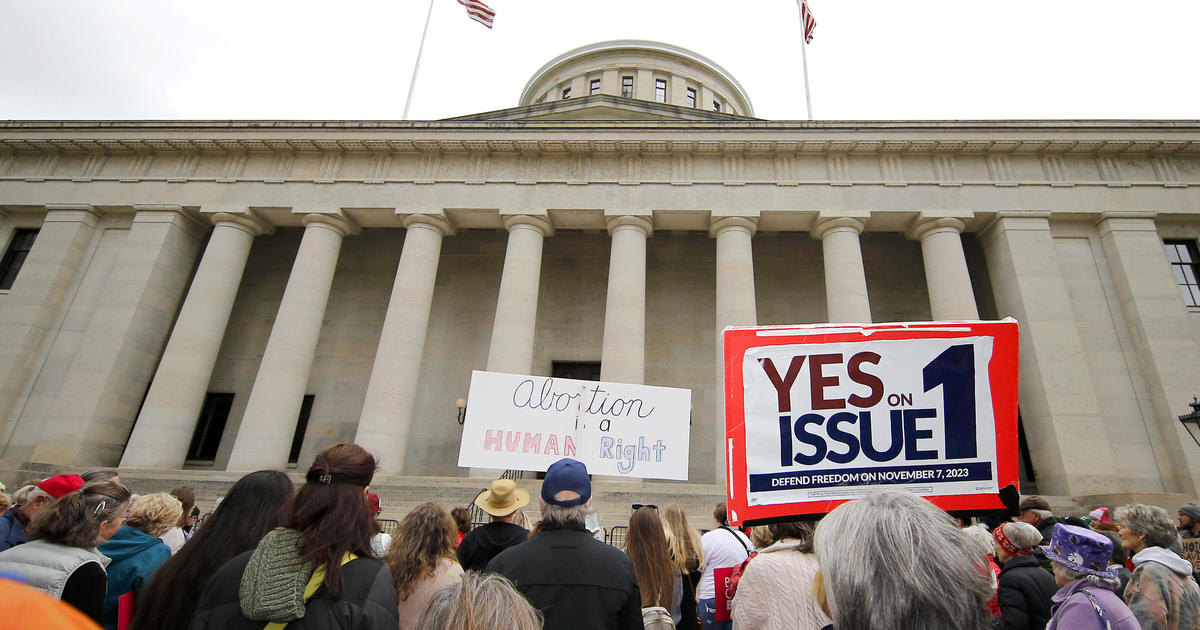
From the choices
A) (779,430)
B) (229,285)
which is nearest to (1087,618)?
(779,430)

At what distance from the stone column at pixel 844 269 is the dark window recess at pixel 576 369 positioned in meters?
9.20

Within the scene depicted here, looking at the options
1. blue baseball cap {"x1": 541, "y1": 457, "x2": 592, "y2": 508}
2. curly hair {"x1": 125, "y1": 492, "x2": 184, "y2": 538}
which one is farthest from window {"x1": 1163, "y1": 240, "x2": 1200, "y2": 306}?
curly hair {"x1": 125, "y1": 492, "x2": 184, "y2": 538}

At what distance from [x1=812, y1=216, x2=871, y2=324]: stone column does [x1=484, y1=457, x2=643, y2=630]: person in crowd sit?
661 inches

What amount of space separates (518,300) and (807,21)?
19.3 m

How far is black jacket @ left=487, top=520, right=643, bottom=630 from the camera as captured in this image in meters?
3.14

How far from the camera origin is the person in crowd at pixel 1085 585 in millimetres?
3514

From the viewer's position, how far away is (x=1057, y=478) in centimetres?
1670

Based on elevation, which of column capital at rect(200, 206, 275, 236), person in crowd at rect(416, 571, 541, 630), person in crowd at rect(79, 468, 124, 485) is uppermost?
column capital at rect(200, 206, 275, 236)

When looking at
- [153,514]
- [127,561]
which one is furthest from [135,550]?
[153,514]

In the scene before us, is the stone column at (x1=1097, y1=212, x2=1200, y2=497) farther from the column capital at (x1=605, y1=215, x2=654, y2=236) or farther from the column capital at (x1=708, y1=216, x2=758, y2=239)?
the column capital at (x1=605, y1=215, x2=654, y2=236)

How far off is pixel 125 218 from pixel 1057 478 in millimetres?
33274

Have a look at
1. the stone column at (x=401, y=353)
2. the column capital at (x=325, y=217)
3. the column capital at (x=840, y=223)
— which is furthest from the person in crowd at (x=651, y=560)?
the column capital at (x=325, y=217)

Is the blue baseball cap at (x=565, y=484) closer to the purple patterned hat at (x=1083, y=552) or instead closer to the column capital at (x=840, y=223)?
the purple patterned hat at (x=1083, y=552)

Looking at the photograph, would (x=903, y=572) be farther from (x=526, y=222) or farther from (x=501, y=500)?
(x=526, y=222)
